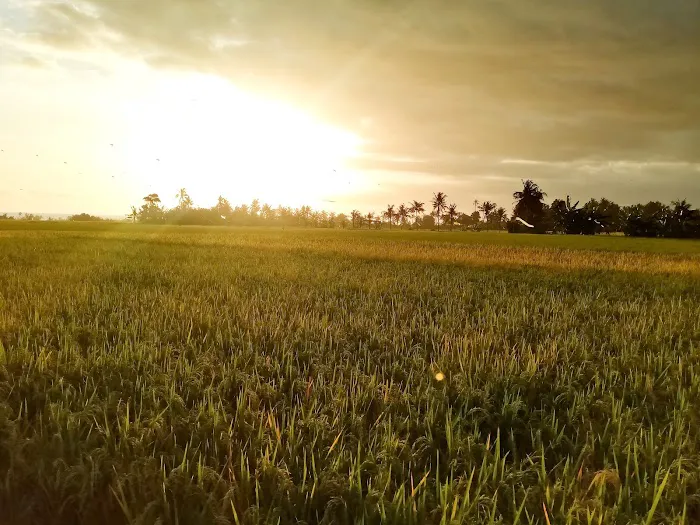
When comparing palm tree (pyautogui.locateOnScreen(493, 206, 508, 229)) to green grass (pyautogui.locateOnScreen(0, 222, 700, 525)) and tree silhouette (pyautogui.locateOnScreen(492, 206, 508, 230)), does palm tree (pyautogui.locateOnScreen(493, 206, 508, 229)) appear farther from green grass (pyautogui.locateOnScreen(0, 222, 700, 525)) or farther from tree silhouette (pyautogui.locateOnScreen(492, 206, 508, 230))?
green grass (pyautogui.locateOnScreen(0, 222, 700, 525))

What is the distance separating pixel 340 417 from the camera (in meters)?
2.95

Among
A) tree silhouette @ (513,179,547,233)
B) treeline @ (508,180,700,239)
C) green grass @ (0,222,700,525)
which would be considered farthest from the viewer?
tree silhouette @ (513,179,547,233)

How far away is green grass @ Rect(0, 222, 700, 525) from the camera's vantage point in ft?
7.04

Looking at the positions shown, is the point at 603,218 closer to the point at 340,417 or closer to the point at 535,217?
the point at 535,217

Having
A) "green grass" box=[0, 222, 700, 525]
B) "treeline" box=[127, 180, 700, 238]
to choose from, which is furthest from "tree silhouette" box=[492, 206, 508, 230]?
"green grass" box=[0, 222, 700, 525]

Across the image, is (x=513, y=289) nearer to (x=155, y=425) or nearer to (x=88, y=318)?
(x=88, y=318)

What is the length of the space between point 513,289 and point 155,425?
8.75 metres

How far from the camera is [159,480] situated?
86.9 inches

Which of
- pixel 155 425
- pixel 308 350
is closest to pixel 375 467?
pixel 155 425

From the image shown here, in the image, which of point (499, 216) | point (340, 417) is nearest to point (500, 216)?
point (499, 216)

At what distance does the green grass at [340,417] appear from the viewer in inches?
84.5

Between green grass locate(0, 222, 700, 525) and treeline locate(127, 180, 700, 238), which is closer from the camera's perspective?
green grass locate(0, 222, 700, 525)

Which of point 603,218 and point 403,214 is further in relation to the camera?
point 403,214

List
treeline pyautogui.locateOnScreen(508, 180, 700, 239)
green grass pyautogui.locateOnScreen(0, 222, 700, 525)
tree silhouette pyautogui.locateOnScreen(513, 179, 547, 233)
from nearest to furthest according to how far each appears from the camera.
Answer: green grass pyautogui.locateOnScreen(0, 222, 700, 525), treeline pyautogui.locateOnScreen(508, 180, 700, 239), tree silhouette pyautogui.locateOnScreen(513, 179, 547, 233)
